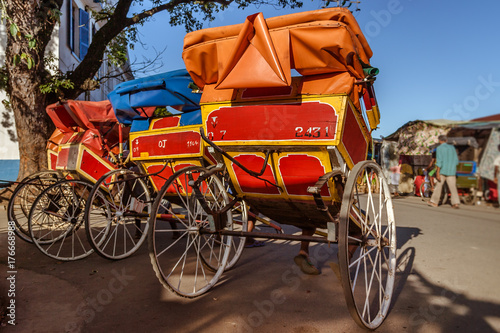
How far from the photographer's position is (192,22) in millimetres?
10648

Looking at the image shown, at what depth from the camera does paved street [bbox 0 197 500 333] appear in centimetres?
238

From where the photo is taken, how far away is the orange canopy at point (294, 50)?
2.31m

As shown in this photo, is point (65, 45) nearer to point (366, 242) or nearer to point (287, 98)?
point (287, 98)

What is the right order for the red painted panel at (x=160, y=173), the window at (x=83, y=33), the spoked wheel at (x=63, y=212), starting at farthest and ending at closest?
the window at (x=83, y=33)
the spoked wheel at (x=63, y=212)
the red painted panel at (x=160, y=173)

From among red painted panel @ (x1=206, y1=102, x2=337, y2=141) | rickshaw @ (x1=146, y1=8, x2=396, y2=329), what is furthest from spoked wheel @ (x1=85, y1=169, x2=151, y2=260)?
red painted panel @ (x1=206, y1=102, x2=337, y2=141)

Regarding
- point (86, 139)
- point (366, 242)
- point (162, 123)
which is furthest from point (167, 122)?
point (366, 242)

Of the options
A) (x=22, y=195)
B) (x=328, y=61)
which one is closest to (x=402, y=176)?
(x=328, y=61)

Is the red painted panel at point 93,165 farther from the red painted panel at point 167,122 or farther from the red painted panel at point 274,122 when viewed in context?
the red painted panel at point 274,122

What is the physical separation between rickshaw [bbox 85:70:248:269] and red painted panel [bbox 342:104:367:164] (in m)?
→ 1.18

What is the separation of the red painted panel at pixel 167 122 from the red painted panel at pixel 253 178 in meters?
1.22

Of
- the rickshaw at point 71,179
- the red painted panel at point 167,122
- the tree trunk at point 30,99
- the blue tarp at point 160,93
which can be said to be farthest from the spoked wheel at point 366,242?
the tree trunk at point 30,99

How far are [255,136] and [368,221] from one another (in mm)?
1148

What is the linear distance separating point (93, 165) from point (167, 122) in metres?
1.28

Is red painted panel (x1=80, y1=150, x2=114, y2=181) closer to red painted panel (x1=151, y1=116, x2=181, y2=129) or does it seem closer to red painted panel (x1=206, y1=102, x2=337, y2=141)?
red painted panel (x1=151, y1=116, x2=181, y2=129)
